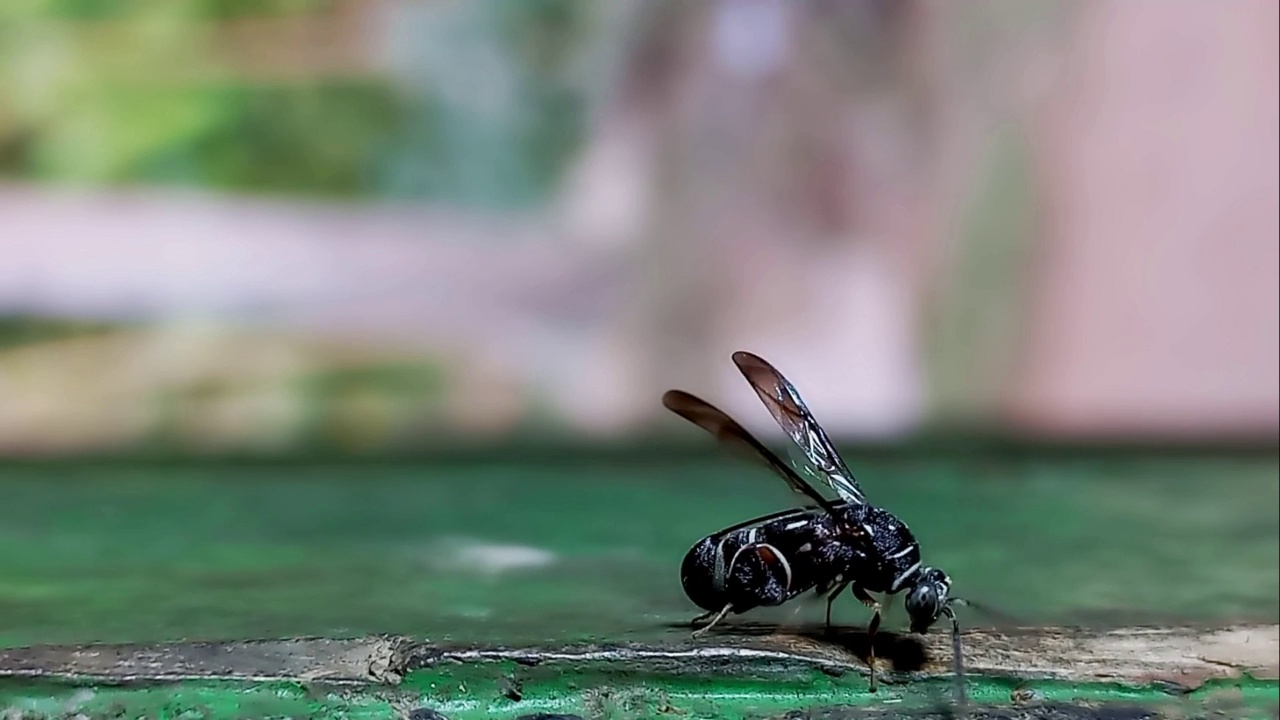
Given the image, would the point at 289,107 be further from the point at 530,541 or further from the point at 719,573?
the point at 719,573

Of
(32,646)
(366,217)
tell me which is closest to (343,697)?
(32,646)

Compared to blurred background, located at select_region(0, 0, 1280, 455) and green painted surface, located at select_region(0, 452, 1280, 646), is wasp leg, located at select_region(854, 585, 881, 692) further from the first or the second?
blurred background, located at select_region(0, 0, 1280, 455)

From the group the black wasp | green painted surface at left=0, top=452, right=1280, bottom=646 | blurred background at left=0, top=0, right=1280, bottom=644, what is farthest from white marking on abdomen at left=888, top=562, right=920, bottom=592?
blurred background at left=0, top=0, right=1280, bottom=644

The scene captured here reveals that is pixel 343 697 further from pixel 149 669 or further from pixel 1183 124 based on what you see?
pixel 1183 124

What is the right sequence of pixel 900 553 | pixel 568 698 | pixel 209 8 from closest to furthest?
1. pixel 568 698
2. pixel 900 553
3. pixel 209 8

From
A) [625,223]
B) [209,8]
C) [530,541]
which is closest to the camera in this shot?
[530,541]

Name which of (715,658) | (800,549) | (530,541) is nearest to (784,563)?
(800,549)
